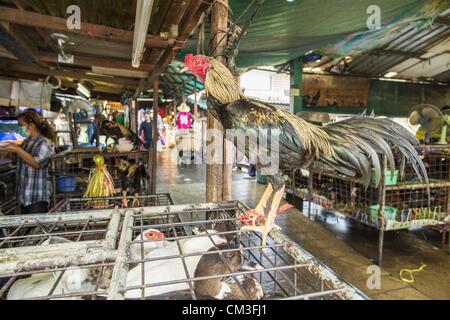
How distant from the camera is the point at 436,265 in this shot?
3986 millimetres

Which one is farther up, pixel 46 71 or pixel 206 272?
pixel 46 71

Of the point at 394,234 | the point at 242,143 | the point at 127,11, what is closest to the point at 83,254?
the point at 242,143

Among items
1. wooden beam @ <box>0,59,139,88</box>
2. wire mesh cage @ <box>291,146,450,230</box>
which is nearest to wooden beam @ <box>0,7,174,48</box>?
wooden beam @ <box>0,59,139,88</box>

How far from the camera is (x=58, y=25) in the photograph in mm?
2391

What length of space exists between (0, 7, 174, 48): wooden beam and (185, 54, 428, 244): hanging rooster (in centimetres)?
109

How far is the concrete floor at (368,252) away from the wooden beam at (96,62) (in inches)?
132

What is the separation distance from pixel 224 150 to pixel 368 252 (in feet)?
10.9

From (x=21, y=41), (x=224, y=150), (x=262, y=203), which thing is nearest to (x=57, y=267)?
(x=262, y=203)

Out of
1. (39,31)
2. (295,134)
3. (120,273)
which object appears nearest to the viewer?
Answer: (120,273)

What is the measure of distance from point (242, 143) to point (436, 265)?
4.13m

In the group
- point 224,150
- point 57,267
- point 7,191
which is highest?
point 224,150

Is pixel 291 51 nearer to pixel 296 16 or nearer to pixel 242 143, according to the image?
pixel 296 16

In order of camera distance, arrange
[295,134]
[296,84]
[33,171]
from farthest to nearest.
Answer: [296,84]
[33,171]
[295,134]

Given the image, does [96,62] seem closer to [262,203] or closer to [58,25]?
[58,25]
